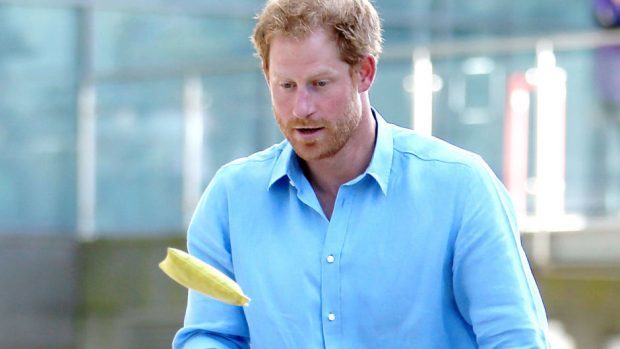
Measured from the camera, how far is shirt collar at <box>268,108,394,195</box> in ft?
12.1

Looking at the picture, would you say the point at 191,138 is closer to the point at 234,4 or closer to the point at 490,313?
the point at 234,4

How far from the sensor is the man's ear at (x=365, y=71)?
11.9ft

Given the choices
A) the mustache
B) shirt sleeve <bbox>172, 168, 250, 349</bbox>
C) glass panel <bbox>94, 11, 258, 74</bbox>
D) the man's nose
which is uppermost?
glass panel <bbox>94, 11, 258, 74</bbox>

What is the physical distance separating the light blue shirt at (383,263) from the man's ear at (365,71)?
5.7 inches

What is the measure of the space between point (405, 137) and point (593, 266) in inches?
247

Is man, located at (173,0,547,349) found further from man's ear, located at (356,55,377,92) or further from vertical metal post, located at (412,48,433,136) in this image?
vertical metal post, located at (412,48,433,136)

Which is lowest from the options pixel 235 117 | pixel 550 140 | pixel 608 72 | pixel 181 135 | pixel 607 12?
pixel 550 140

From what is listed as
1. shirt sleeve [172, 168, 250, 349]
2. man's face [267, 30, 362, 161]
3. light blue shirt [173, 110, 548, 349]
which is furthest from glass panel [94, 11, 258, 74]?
man's face [267, 30, 362, 161]

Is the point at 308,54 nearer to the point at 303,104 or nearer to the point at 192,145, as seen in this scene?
the point at 303,104

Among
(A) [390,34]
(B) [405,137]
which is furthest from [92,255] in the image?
(B) [405,137]

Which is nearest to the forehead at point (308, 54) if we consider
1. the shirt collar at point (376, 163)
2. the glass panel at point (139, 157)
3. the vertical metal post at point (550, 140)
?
the shirt collar at point (376, 163)

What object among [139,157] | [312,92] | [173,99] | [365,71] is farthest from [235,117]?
[312,92]

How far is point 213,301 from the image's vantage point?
3750 mm

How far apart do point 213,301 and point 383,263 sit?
41 centimetres
